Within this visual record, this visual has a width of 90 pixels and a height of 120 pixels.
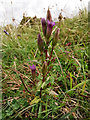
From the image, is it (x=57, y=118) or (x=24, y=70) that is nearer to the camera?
(x=57, y=118)

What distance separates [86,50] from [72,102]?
0.85 m

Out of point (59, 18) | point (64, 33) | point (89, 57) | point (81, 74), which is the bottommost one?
point (81, 74)

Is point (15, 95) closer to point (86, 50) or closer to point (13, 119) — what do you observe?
point (13, 119)

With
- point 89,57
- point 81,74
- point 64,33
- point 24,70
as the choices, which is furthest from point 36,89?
point 64,33

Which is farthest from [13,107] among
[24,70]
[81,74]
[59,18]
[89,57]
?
[59,18]

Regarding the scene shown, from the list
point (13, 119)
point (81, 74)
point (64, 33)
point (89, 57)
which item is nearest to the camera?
point (13, 119)

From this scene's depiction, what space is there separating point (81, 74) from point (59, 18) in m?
2.01

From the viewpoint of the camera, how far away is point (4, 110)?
100cm

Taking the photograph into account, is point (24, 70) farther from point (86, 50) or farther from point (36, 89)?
point (86, 50)

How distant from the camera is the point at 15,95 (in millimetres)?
1104

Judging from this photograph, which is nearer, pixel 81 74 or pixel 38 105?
pixel 38 105

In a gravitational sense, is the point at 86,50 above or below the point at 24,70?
above

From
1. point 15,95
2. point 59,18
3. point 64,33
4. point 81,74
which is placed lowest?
point 15,95

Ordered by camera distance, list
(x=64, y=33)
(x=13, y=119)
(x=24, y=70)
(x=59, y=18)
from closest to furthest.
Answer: (x=13, y=119)
(x=24, y=70)
(x=64, y=33)
(x=59, y=18)
